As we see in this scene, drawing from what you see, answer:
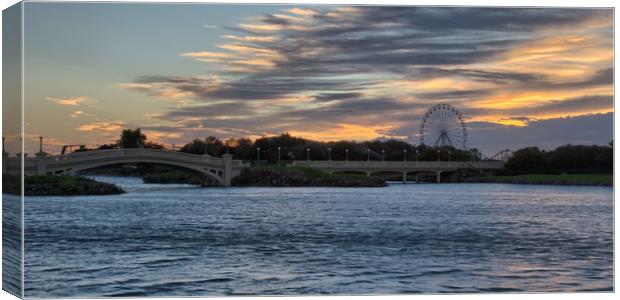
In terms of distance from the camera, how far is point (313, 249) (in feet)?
53.6

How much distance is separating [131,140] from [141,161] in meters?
4.90

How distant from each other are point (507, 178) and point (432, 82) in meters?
23.3

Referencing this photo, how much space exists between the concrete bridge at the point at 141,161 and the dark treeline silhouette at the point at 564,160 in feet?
36.5

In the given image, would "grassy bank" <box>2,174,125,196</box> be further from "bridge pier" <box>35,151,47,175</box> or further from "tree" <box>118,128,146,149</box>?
"tree" <box>118,128,146,149</box>

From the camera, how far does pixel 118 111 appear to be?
19.0m

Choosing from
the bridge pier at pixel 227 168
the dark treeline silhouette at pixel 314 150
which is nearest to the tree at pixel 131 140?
the dark treeline silhouette at pixel 314 150

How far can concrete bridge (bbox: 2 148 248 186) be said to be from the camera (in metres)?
29.5

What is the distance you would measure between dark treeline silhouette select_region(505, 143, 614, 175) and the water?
1.08 metres

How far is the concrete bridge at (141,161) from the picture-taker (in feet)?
96.8

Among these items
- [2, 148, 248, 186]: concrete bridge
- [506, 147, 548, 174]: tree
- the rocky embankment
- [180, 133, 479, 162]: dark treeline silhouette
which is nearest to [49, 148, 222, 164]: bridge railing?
[2, 148, 248, 186]: concrete bridge

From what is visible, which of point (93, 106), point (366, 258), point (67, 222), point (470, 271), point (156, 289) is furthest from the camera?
point (67, 222)

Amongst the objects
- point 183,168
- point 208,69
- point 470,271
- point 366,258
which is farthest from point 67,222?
point 183,168

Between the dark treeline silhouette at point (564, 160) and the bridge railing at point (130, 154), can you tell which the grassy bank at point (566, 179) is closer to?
the dark treeline silhouette at point (564, 160)

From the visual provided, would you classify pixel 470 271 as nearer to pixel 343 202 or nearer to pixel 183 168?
pixel 343 202
